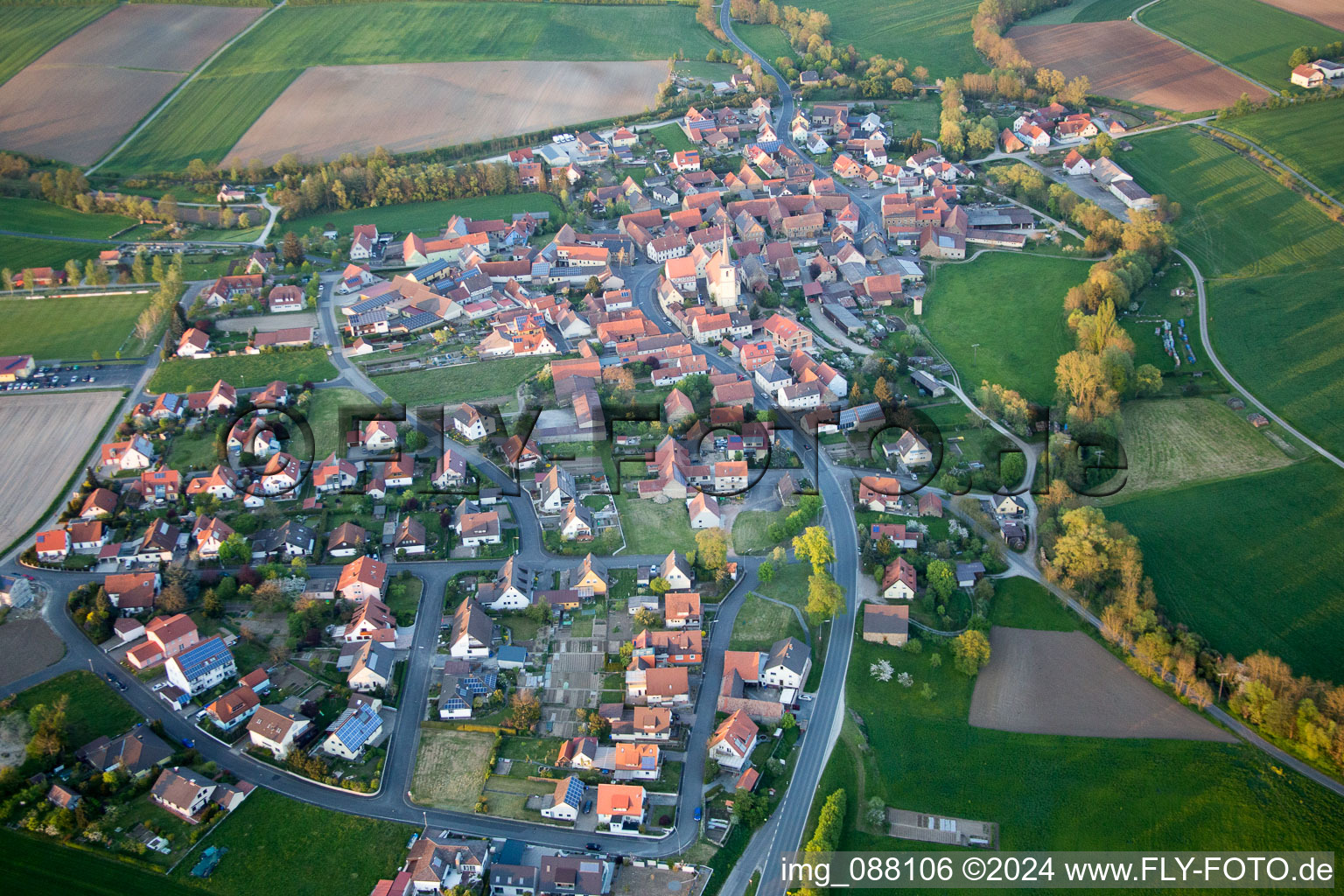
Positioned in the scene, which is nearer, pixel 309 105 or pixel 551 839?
pixel 551 839

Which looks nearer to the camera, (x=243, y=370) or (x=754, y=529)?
(x=754, y=529)

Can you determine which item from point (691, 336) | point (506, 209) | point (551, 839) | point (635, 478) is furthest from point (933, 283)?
point (551, 839)

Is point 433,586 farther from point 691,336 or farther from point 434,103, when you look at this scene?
point 434,103

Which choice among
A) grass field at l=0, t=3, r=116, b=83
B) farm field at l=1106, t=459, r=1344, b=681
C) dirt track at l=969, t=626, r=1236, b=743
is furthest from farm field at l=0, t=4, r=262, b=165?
farm field at l=1106, t=459, r=1344, b=681

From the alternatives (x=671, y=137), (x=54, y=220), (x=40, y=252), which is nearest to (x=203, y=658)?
(x=40, y=252)

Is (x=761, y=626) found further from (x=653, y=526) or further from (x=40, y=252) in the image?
(x=40, y=252)

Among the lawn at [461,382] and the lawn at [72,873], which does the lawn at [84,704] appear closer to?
the lawn at [72,873]
